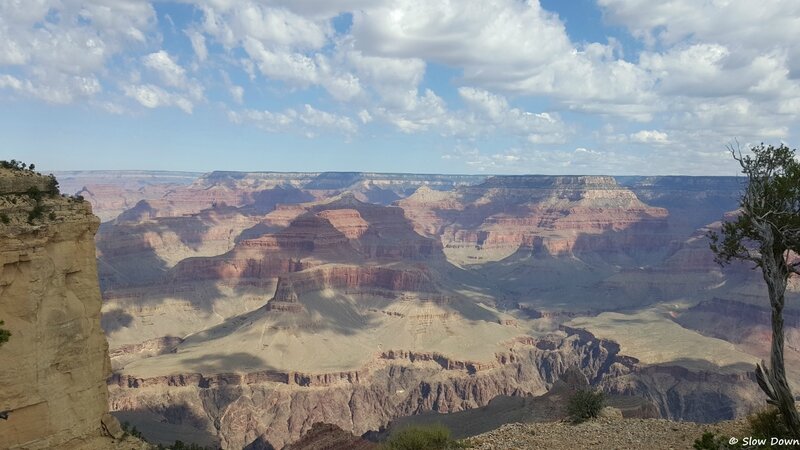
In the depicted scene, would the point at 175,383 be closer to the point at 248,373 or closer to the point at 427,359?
the point at 248,373

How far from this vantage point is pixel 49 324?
24.1 metres

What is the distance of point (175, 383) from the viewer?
98125 mm

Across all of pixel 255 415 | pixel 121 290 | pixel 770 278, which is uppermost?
pixel 770 278

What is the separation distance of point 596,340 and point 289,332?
6958 cm

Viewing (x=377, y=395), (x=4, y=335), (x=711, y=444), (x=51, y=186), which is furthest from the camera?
(x=377, y=395)

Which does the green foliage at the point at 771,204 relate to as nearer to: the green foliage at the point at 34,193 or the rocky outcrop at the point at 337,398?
the green foliage at the point at 34,193

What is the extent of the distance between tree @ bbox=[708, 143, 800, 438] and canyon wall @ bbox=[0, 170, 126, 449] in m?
25.0

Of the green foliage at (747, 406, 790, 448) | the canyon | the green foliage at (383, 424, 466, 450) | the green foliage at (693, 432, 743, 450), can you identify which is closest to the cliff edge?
the green foliage at (383, 424, 466, 450)

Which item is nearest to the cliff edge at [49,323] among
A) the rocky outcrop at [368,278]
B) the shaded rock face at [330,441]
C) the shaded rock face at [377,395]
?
the shaded rock face at [330,441]

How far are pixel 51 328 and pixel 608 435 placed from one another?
2244 cm

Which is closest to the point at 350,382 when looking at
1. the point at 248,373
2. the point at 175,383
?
the point at 248,373

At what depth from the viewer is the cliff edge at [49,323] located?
22766mm

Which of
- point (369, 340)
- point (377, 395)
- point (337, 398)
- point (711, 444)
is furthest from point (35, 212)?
point (369, 340)

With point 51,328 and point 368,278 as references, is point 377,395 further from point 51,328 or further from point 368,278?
point 51,328
